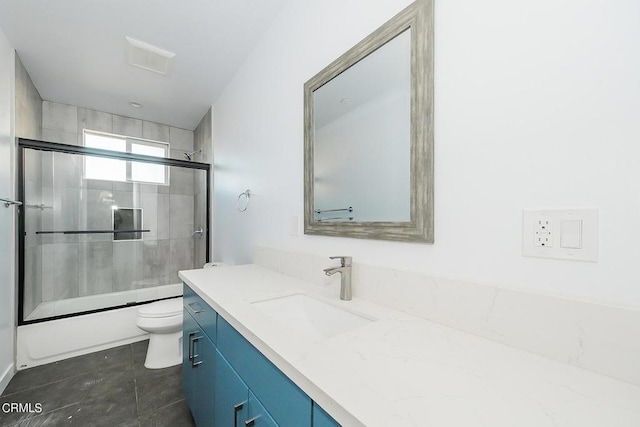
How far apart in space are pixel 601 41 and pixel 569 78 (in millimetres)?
81

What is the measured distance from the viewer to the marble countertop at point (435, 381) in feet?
1.42

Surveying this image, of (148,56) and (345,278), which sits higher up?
A: (148,56)

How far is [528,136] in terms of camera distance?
682 mm

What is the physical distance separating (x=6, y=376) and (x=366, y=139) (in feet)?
9.21

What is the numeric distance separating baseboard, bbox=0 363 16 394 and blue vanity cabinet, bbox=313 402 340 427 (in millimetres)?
2472

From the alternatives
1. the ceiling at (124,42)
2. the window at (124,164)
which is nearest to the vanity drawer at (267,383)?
the ceiling at (124,42)

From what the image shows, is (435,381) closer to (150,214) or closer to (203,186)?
(203,186)

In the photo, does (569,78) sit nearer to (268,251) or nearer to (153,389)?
(268,251)

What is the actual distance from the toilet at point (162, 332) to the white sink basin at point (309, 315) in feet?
4.29

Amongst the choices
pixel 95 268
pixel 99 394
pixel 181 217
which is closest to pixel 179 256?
pixel 181 217

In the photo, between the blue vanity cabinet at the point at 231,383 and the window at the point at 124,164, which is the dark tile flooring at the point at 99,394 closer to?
the blue vanity cabinet at the point at 231,383

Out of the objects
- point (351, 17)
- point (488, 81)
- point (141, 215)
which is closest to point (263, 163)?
point (351, 17)

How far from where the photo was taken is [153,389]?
1758 mm

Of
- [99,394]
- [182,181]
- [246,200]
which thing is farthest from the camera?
[182,181]
